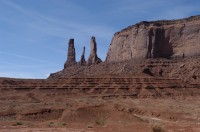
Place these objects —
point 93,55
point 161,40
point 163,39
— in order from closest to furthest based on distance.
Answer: point 163,39
point 161,40
point 93,55

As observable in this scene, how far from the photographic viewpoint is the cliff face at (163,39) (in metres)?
112

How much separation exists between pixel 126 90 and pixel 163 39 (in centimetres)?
4383

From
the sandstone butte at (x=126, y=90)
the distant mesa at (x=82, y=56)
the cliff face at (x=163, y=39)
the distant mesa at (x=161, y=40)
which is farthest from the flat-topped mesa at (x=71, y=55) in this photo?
the cliff face at (x=163, y=39)

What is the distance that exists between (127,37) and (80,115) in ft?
326

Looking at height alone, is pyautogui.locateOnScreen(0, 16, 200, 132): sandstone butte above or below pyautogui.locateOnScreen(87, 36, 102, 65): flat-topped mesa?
below

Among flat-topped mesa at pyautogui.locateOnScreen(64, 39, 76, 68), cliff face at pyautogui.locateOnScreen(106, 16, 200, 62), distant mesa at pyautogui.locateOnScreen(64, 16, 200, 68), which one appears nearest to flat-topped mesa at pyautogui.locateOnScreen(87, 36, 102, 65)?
flat-topped mesa at pyautogui.locateOnScreen(64, 39, 76, 68)

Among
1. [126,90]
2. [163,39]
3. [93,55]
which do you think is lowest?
[126,90]

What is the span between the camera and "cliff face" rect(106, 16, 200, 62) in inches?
4415

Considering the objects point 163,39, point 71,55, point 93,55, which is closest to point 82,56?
point 93,55

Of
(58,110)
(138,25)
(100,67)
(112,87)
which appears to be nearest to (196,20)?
(138,25)

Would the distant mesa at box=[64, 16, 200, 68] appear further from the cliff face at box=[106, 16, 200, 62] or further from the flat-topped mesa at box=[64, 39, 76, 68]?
the flat-topped mesa at box=[64, 39, 76, 68]

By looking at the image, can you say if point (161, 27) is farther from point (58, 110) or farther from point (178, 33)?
point (58, 110)

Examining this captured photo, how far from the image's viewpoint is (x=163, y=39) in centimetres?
12094

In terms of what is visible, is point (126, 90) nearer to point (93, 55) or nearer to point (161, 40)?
point (161, 40)
